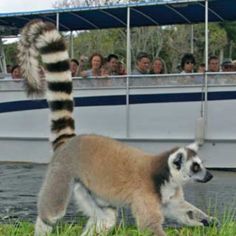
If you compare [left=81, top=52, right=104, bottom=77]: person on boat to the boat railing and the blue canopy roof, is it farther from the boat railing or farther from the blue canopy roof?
the blue canopy roof

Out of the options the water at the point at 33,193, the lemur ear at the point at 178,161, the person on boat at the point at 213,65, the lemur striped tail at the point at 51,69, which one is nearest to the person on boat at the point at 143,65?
the person on boat at the point at 213,65

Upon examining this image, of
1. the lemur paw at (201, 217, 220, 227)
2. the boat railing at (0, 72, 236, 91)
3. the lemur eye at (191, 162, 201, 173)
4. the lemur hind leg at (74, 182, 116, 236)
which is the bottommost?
the lemur paw at (201, 217, 220, 227)

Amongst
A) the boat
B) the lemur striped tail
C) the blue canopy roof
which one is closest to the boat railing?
the boat

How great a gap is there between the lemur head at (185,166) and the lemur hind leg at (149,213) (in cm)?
29

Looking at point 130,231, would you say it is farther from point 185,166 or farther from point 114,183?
point 185,166

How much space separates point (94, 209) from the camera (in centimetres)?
623

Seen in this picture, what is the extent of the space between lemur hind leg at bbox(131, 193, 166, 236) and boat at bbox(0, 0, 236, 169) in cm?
634

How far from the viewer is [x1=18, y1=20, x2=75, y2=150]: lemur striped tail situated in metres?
6.93

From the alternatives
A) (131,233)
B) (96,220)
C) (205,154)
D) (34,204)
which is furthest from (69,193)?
(205,154)

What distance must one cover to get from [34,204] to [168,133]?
412 cm

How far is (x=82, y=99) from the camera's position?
42.9ft

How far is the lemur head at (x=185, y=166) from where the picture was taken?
18.9 ft

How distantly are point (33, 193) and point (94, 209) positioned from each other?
406 cm

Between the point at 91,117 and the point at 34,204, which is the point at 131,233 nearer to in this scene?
the point at 34,204
